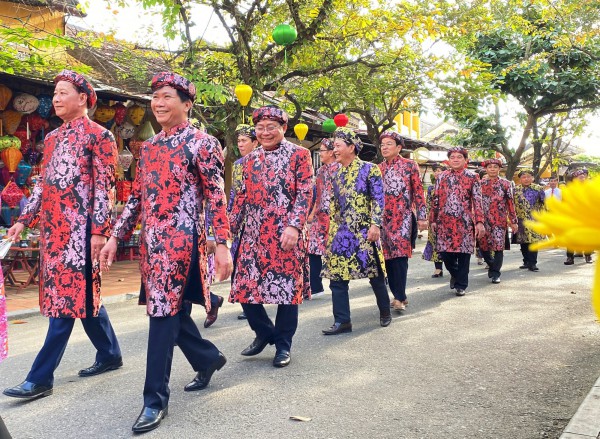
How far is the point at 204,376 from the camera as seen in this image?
13.3 ft

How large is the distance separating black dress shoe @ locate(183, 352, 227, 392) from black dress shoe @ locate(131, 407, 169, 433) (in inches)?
24.7

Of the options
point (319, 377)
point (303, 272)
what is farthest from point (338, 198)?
point (319, 377)

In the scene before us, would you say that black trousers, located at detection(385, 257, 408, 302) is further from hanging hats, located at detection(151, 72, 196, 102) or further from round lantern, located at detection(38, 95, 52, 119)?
round lantern, located at detection(38, 95, 52, 119)

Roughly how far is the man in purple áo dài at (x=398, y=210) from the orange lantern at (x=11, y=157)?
21.3 feet

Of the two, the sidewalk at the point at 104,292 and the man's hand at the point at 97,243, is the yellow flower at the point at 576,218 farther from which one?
the sidewalk at the point at 104,292

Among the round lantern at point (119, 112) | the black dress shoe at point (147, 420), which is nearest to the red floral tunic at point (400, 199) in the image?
the black dress shoe at point (147, 420)

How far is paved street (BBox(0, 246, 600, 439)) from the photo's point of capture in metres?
3.42

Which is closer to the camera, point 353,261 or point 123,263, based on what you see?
point 353,261

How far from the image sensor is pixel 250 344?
17.6 ft

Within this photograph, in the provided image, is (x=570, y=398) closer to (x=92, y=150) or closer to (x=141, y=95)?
(x=92, y=150)

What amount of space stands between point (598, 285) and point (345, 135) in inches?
207

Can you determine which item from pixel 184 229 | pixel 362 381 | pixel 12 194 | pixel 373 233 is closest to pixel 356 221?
pixel 373 233

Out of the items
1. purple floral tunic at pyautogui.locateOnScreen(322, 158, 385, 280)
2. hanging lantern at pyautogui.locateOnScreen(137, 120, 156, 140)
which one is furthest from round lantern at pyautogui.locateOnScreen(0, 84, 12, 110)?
purple floral tunic at pyautogui.locateOnScreen(322, 158, 385, 280)

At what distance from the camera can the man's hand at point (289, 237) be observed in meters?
4.39
